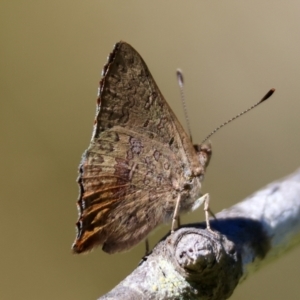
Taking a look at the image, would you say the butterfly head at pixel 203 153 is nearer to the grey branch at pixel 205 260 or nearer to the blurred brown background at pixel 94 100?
the grey branch at pixel 205 260

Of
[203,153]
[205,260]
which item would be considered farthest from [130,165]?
[205,260]

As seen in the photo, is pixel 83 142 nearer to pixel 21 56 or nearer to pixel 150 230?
pixel 21 56

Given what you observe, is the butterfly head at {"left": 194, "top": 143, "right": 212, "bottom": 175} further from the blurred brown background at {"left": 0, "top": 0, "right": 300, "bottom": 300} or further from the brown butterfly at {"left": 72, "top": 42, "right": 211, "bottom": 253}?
the blurred brown background at {"left": 0, "top": 0, "right": 300, "bottom": 300}

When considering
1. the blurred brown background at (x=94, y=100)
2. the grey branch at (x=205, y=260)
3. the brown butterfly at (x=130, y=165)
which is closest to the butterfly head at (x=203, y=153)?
the brown butterfly at (x=130, y=165)

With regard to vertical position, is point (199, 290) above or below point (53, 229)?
above

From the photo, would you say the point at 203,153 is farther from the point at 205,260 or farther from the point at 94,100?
the point at 94,100

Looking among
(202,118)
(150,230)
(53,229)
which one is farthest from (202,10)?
(150,230)
